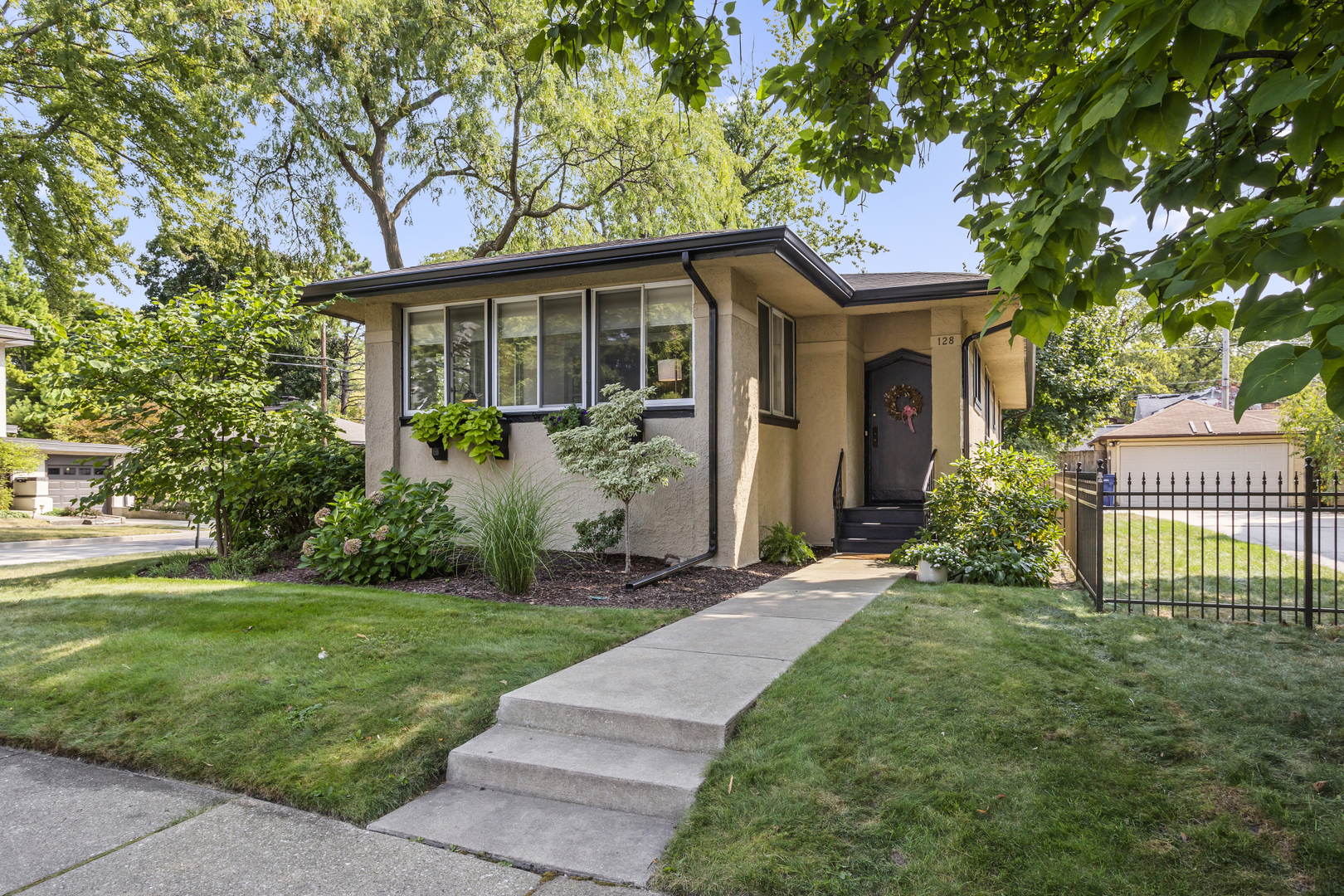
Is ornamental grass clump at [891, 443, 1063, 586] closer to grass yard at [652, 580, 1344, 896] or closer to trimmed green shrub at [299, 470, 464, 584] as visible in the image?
grass yard at [652, 580, 1344, 896]

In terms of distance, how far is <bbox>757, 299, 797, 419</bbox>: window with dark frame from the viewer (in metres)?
9.45

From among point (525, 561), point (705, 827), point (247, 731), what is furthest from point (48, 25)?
point (705, 827)

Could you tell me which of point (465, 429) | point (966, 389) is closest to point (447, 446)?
point (465, 429)

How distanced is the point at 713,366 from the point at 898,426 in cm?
429

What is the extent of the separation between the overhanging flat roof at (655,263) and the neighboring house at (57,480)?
1966 centimetres

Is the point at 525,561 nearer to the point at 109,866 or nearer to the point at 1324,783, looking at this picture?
the point at 109,866

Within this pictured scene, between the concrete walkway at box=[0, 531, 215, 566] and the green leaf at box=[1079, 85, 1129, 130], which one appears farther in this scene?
the concrete walkway at box=[0, 531, 215, 566]

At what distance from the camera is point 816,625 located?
555 centimetres

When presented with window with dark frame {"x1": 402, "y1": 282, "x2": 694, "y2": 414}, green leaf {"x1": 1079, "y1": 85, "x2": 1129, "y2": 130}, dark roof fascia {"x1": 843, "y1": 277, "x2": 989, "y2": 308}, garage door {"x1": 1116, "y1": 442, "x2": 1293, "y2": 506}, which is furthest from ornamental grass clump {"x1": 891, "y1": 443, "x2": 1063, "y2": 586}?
garage door {"x1": 1116, "y1": 442, "x2": 1293, "y2": 506}

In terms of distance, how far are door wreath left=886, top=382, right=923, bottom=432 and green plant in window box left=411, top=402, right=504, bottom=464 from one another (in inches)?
221

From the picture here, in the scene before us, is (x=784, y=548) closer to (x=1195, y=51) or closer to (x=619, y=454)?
(x=619, y=454)

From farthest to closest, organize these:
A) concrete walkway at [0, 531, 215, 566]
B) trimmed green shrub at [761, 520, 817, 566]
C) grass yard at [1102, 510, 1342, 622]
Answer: concrete walkway at [0, 531, 215, 566] → trimmed green shrub at [761, 520, 817, 566] → grass yard at [1102, 510, 1342, 622]

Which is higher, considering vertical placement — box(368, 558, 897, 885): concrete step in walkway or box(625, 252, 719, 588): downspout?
box(625, 252, 719, 588): downspout

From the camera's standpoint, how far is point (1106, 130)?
229cm
